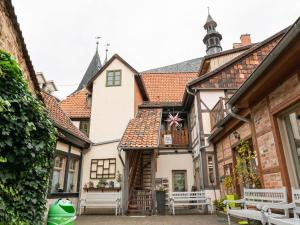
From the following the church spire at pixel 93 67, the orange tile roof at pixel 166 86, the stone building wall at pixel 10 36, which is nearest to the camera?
the stone building wall at pixel 10 36

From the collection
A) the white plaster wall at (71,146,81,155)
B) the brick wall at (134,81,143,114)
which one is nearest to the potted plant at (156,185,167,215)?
the white plaster wall at (71,146,81,155)

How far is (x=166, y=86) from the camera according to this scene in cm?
1656

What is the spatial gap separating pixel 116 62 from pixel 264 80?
375 inches

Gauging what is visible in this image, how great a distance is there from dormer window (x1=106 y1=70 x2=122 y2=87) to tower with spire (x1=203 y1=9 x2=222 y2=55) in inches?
377

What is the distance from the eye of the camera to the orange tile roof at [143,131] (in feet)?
31.9

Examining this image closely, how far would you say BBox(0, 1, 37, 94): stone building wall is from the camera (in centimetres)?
444

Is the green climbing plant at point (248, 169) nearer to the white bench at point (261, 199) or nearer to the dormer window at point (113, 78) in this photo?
the white bench at point (261, 199)

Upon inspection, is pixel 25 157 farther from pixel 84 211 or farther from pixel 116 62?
pixel 116 62

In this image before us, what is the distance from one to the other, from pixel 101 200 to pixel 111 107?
4542 mm

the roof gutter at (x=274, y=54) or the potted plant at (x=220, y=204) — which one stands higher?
the roof gutter at (x=274, y=54)

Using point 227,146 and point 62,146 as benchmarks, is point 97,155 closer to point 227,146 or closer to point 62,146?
point 62,146

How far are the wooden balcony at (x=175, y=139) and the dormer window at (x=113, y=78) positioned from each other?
3.85 metres

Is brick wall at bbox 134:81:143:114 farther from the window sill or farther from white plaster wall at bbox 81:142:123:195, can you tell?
the window sill

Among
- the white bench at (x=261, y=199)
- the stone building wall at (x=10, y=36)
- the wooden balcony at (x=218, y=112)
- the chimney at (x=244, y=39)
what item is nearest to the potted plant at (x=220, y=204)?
the white bench at (x=261, y=199)
